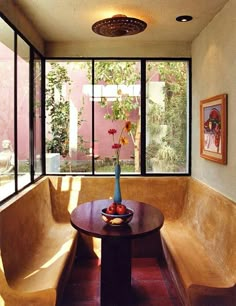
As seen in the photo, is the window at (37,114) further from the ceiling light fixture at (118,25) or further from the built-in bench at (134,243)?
the ceiling light fixture at (118,25)

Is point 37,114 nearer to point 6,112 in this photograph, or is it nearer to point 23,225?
point 6,112

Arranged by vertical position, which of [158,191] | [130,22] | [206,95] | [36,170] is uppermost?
[130,22]

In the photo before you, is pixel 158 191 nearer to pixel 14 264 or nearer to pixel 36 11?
pixel 14 264

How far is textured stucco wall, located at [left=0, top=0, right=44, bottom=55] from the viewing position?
2.78m

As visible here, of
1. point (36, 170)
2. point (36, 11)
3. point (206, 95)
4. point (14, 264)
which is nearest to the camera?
point (14, 264)

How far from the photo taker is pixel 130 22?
3.02 m

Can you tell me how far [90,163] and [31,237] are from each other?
1535 mm

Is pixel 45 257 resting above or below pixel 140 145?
below

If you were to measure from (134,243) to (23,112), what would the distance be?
2092 mm

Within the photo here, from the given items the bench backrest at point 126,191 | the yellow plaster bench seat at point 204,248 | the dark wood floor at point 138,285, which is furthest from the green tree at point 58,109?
the yellow plaster bench seat at point 204,248

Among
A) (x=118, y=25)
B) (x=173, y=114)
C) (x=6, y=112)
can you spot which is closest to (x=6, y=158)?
(x=6, y=112)

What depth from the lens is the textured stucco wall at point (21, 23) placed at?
2775 millimetres

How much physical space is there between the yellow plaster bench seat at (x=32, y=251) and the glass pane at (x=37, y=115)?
399mm

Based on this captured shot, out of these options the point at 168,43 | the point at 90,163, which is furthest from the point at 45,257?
the point at 168,43
